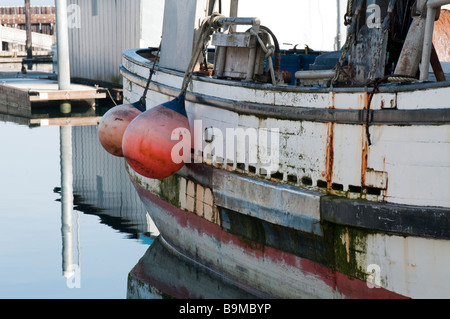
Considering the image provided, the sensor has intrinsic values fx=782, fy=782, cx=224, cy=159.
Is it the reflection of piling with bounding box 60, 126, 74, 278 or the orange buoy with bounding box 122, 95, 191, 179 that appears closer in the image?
the orange buoy with bounding box 122, 95, 191, 179

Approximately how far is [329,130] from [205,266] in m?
2.84

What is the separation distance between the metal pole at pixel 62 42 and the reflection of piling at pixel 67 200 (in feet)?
7.46

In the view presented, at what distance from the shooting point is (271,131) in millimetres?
7445

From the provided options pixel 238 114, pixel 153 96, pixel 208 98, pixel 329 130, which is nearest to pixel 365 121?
pixel 329 130

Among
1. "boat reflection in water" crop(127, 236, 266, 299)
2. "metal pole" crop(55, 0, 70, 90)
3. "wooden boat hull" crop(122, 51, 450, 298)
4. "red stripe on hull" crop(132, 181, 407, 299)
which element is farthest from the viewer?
"metal pole" crop(55, 0, 70, 90)

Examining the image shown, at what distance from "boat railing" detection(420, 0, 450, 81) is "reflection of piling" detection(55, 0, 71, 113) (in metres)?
16.4

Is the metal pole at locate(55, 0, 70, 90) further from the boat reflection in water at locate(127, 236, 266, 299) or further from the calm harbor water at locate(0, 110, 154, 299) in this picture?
the boat reflection in water at locate(127, 236, 266, 299)

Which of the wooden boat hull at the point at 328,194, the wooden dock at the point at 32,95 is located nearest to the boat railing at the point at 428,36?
the wooden boat hull at the point at 328,194

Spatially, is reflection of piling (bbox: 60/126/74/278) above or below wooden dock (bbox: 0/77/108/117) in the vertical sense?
below

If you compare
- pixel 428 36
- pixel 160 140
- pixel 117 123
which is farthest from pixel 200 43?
pixel 428 36

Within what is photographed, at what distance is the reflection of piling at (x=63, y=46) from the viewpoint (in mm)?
21547

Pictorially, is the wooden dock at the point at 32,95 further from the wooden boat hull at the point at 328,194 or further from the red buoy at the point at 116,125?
the wooden boat hull at the point at 328,194

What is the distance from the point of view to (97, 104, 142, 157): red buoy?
977 cm

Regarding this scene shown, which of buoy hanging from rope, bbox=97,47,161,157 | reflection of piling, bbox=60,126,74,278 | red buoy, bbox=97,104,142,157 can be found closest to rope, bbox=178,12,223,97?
buoy hanging from rope, bbox=97,47,161,157
